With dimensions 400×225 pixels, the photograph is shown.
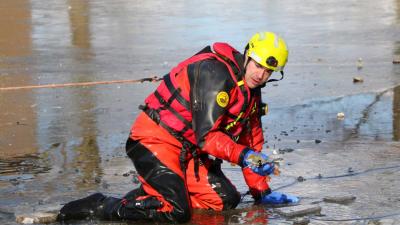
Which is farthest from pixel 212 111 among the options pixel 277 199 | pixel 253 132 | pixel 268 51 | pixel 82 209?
pixel 82 209

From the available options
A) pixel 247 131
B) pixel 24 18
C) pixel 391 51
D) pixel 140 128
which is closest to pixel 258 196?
pixel 247 131

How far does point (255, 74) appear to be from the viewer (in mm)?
5145

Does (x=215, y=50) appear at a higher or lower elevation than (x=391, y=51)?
higher

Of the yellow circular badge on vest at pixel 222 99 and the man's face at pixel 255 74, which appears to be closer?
the yellow circular badge on vest at pixel 222 99

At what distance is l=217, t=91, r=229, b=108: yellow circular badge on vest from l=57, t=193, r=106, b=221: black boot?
38.2 inches

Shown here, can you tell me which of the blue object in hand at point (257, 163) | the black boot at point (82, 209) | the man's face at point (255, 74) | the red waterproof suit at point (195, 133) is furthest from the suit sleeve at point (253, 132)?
the black boot at point (82, 209)

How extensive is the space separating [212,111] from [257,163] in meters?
0.40

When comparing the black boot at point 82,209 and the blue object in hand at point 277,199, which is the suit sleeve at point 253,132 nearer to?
the blue object in hand at point 277,199

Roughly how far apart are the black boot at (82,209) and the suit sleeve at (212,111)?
0.75m

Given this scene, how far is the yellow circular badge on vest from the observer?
16.4ft

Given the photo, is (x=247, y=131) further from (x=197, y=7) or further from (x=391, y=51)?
(x=197, y=7)

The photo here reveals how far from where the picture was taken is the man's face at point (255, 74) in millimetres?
5141

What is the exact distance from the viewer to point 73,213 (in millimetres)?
5242

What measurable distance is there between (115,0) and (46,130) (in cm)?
1316
